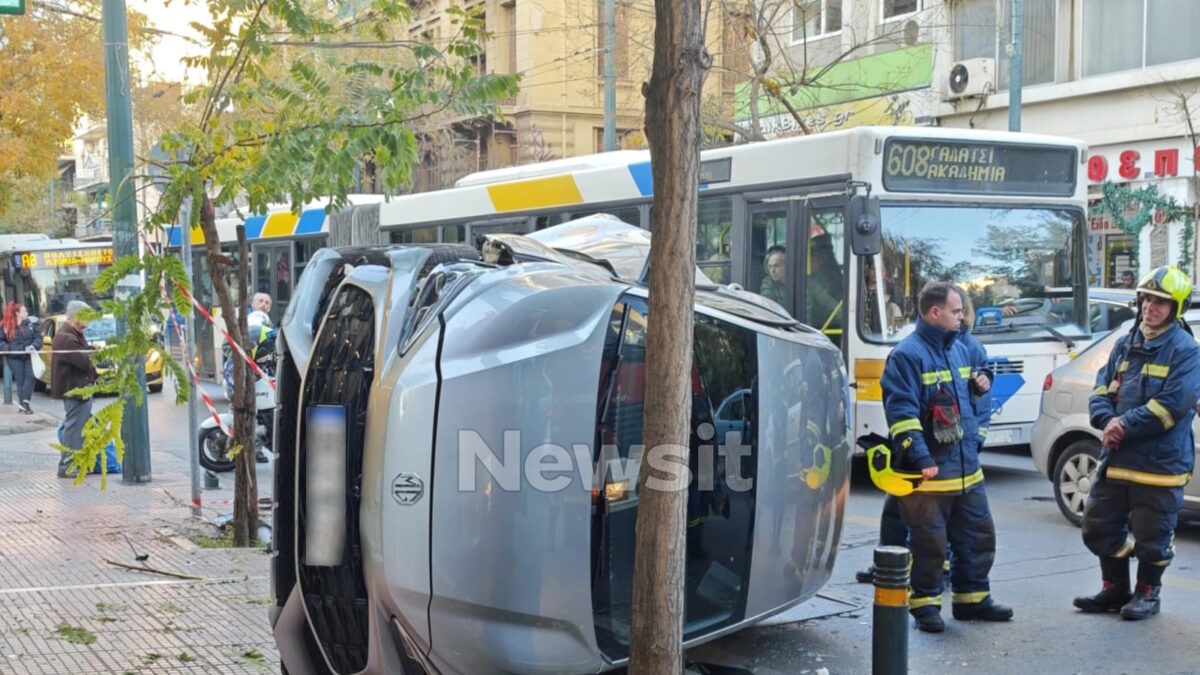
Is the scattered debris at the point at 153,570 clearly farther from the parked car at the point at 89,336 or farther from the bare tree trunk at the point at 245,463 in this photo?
the parked car at the point at 89,336

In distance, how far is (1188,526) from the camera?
8789 mm

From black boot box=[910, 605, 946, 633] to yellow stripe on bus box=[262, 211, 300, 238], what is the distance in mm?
15105

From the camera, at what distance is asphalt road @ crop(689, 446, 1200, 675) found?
19.6 ft

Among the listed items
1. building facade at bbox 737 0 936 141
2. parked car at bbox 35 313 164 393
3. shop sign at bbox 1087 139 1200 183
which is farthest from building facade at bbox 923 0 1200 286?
parked car at bbox 35 313 164 393

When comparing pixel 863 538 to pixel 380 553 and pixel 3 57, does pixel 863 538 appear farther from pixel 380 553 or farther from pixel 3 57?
pixel 3 57

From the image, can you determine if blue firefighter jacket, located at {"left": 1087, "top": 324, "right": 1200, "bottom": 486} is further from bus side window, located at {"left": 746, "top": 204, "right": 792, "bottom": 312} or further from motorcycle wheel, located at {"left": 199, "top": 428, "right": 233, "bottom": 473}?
motorcycle wheel, located at {"left": 199, "top": 428, "right": 233, "bottom": 473}

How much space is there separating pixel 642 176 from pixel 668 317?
8.37 m

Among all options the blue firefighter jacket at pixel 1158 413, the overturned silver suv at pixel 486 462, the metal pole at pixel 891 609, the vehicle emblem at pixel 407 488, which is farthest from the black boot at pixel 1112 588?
the vehicle emblem at pixel 407 488

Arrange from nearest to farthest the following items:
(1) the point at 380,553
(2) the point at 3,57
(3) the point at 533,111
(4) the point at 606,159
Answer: (1) the point at 380,553 < (4) the point at 606,159 < (2) the point at 3,57 < (3) the point at 533,111

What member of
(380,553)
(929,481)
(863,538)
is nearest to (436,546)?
(380,553)

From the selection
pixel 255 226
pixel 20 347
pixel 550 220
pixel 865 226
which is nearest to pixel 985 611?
pixel 865 226

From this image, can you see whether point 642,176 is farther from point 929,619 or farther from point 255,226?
point 255,226

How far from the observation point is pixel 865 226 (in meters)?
10.0

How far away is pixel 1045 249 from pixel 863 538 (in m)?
3.80
